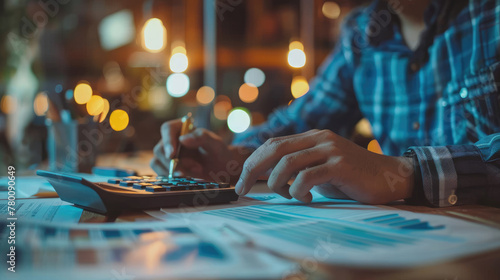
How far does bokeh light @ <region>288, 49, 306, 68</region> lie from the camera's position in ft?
10.0

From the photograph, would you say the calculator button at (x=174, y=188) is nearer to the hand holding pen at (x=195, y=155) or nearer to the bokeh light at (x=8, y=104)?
the hand holding pen at (x=195, y=155)

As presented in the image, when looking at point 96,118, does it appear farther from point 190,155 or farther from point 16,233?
point 16,233

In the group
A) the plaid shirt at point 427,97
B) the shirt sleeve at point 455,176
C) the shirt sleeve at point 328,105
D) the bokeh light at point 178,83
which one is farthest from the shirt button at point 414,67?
the bokeh light at point 178,83

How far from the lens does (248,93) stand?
3506mm

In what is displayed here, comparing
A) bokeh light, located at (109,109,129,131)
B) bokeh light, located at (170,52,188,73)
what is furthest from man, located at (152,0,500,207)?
bokeh light, located at (170,52,188,73)

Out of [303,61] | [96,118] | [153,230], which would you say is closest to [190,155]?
[96,118]

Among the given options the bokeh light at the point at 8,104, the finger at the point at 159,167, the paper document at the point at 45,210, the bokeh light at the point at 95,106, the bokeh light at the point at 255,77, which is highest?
the bokeh light at the point at 255,77

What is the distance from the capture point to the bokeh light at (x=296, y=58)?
10.0 feet

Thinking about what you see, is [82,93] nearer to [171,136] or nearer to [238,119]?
[171,136]

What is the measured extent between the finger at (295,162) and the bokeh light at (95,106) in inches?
27.7

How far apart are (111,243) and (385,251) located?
21 centimetres

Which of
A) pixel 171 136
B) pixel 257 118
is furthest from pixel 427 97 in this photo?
pixel 257 118

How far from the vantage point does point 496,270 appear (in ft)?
0.99

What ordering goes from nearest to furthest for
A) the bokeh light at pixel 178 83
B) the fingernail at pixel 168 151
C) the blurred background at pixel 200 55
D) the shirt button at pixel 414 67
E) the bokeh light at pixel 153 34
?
1. the fingernail at pixel 168 151
2. the shirt button at pixel 414 67
3. the bokeh light at pixel 153 34
4. the bokeh light at pixel 178 83
5. the blurred background at pixel 200 55
